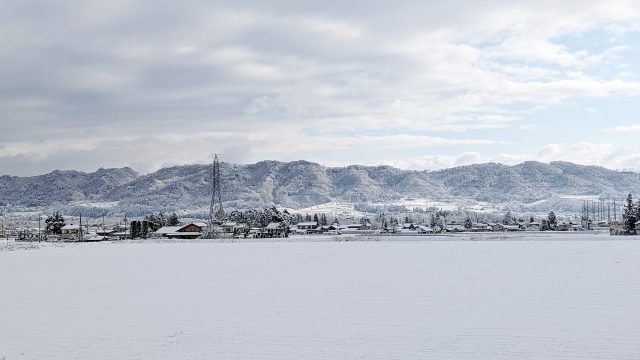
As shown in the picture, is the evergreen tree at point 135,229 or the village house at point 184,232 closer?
the village house at point 184,232

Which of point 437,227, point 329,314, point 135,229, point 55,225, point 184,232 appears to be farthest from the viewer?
point 437,227

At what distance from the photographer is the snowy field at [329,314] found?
537 inches

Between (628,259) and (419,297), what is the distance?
2120 centimetres

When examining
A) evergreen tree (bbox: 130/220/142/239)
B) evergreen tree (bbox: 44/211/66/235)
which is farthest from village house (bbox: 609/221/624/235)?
evergreen tree (bbox: 44/211/66/235)

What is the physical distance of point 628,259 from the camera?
36188 mm

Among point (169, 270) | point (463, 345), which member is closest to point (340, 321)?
point (463, 345)

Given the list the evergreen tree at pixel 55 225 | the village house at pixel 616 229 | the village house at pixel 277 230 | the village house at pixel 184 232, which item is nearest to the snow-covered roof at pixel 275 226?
the village house at pixel 277 230

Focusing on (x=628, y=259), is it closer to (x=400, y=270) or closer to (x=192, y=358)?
(x=400, y=270)

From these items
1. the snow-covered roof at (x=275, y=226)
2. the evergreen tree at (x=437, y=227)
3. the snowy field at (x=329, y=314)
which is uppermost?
the snow-covered roof at (x=275, y=226)

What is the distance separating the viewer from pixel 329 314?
1784cm

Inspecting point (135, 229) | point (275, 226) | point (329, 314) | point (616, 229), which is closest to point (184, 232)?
point (135, 229)

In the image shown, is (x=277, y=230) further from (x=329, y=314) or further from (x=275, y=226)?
(x=329, y=314)

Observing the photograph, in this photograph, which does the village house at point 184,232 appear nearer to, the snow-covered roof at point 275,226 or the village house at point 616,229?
the snow-covered roof at point 275,226

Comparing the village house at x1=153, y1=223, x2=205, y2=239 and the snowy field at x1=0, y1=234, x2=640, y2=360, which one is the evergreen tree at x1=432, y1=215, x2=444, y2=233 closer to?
the village house at x1=153, y1=223, x2=205, y2=239
